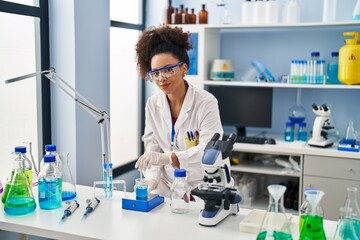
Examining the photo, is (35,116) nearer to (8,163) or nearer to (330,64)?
(8,163)

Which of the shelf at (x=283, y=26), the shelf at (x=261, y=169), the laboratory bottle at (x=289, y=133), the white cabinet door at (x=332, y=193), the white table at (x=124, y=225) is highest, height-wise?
the shelf at (x=283, y=26)

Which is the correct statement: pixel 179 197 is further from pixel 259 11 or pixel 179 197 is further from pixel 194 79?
pixel 259 11

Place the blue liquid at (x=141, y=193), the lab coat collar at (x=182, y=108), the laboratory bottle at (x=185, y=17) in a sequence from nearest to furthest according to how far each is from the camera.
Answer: the blue liquid at (x=141, y=193) → the lab coat collar at (x=182, y=108) → the laboratory bottle at (x=185, y=17)

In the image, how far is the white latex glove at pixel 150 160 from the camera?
2.10 metres

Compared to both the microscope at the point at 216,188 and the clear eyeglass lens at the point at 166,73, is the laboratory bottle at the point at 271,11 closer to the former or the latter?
the clear eyeglass lens at the point at 166,73

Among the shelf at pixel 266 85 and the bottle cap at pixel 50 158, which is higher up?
the shelf at pixel 266 85

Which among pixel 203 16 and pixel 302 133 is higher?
pixel 203 16

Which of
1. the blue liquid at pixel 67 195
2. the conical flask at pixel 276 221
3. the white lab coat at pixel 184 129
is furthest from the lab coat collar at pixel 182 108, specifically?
the conical flask at pixel 276 221

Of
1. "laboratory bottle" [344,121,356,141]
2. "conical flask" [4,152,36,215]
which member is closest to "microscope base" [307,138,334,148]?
"laboratory bottle" [344,121,356,141]

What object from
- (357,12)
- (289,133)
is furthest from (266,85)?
(357,12)

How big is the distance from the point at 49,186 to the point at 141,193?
1.26 ft

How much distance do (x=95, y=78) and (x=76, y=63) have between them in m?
0.27

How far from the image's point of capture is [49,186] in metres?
1.89

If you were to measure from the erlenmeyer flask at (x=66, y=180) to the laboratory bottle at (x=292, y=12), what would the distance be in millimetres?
2265
